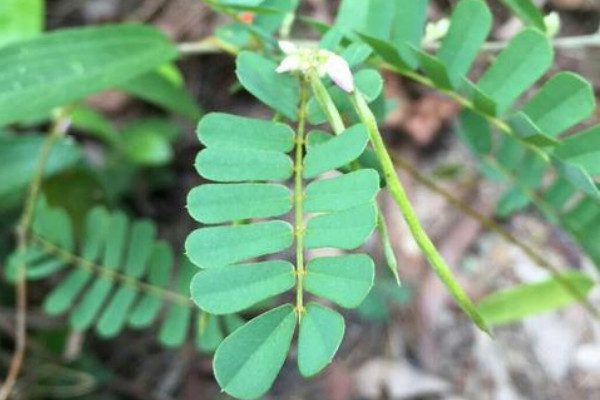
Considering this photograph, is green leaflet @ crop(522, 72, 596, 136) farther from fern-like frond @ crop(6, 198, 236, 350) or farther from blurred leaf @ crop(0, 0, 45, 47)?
blurred leaf @ crop(0, 0, 45, 47)

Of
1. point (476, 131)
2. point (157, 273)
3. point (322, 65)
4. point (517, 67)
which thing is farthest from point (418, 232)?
point (157, 273)

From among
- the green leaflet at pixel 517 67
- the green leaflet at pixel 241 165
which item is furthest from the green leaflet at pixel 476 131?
the green leaflet at pixel 241 165

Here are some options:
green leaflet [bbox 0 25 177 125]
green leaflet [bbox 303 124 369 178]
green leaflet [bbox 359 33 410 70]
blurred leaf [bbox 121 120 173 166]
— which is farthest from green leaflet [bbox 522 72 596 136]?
blurred leaf [bbox 121 120 173 166]

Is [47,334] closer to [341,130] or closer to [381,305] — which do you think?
[381,305]

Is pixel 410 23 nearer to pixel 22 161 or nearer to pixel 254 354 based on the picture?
pixel 254 354

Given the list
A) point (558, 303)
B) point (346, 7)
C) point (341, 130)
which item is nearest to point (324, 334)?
point (341, 130)

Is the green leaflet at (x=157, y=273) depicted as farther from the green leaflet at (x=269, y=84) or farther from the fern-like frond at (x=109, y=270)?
the green leaflet at (x=269, y=84)
